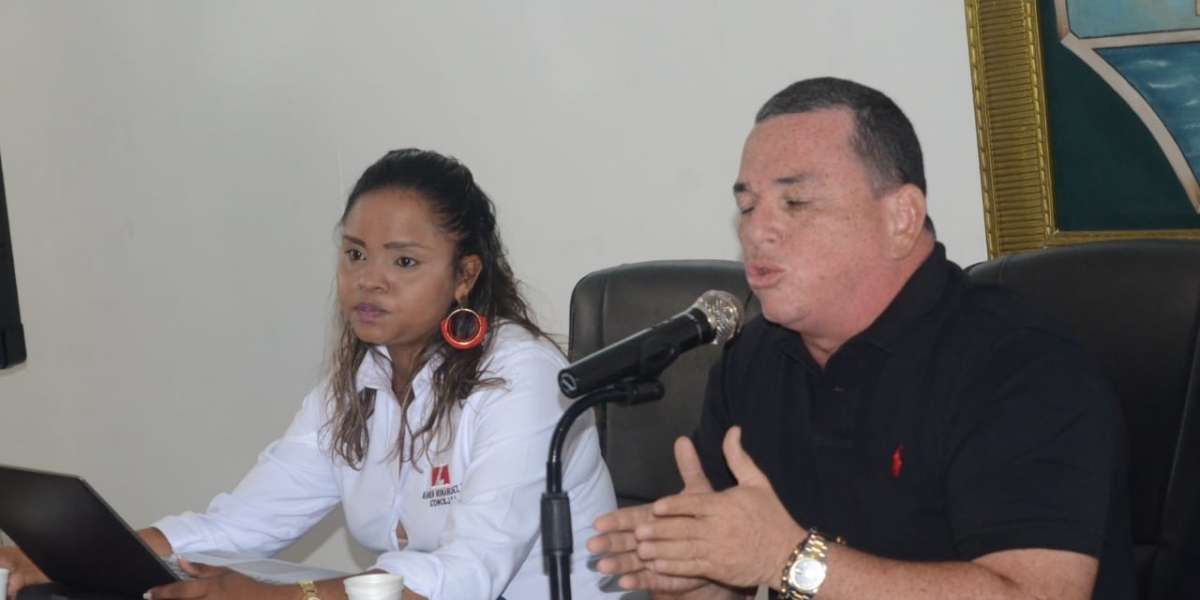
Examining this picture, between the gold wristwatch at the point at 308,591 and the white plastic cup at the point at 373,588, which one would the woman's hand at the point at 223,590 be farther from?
the white plastic cup at the point at 373,588

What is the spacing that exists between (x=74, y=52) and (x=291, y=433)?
6.21 ft

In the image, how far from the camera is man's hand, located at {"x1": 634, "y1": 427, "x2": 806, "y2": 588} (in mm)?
1482

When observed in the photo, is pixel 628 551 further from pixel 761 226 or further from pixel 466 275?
pixel 466 275

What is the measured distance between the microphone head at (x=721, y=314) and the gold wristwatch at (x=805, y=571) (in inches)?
9.9

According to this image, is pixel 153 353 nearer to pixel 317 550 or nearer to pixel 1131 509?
pixel 317 550

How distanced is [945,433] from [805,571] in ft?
0.90

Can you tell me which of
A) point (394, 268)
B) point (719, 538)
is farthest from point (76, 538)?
point (719, 538)

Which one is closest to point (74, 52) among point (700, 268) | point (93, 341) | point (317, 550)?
point (93, 341)

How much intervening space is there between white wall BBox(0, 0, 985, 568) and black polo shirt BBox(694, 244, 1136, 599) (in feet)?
2.83

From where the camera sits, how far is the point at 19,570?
1955 millimetres

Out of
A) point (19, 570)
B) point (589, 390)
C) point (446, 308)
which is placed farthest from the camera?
point (446, 308)

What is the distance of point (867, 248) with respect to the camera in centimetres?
173

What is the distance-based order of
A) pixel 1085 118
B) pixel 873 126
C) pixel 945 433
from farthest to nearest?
pixel 1085 118
pixel 873 126
pixel 945 433

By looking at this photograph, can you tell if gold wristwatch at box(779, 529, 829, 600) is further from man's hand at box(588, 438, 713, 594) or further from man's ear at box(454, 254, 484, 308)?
man's ear at box(454, 254, 484, 308)
